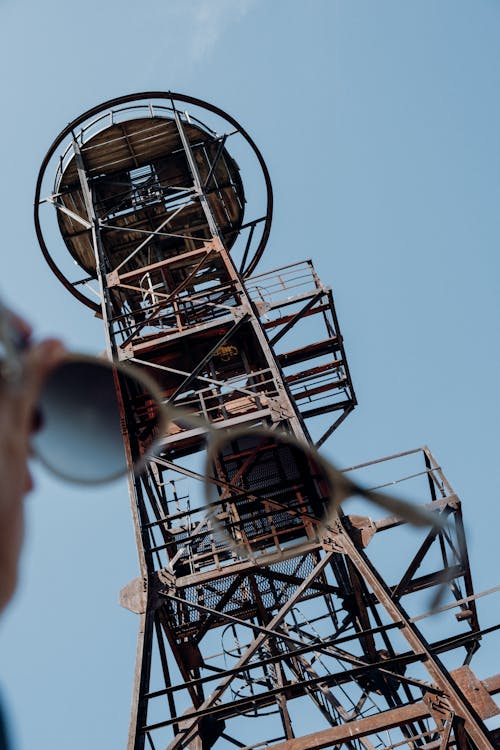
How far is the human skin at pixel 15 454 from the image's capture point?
989mm

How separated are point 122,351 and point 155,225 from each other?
559 cm

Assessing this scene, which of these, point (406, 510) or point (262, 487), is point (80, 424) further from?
point (262, 487)

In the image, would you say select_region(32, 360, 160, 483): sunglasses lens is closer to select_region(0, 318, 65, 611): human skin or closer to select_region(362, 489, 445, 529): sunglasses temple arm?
select_region(0, 318, 65, 611): human skin

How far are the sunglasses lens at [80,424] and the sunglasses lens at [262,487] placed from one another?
248 inches

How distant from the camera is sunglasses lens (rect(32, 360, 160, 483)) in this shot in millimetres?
1406

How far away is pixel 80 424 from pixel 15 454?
58 cm

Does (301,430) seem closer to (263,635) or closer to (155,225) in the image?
(263,635)

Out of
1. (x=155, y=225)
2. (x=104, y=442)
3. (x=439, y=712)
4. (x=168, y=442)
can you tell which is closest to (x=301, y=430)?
(x=168, y=442)

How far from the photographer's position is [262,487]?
1015cm

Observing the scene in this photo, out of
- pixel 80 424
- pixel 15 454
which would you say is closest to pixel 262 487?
pixel 80 424

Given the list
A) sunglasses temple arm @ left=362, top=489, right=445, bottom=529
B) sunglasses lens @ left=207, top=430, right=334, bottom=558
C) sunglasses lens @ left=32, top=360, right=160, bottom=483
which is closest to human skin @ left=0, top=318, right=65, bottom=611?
sunglasses lens @ left=32, top=360, right=160, bottom=483

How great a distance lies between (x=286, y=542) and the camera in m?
10.0

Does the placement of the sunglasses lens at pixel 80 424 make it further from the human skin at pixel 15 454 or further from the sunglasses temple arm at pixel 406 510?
the sunglasses temple arm at pixel 406 510

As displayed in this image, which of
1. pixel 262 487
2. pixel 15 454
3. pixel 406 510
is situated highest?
pixel 262 487
